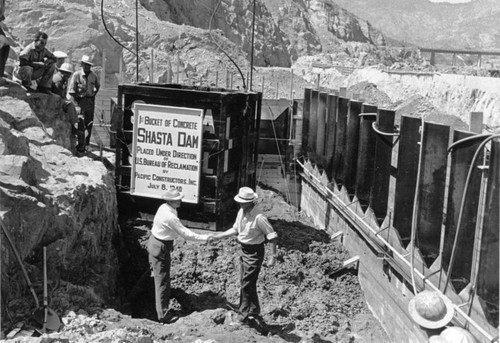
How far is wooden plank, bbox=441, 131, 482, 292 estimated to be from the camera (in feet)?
20.6

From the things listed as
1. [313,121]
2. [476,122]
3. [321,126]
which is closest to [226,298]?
[476,122]

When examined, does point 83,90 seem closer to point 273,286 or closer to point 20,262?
point 273,286

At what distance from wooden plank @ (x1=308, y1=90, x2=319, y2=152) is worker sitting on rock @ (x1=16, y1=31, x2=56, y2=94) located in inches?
236

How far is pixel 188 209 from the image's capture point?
885 centimetres

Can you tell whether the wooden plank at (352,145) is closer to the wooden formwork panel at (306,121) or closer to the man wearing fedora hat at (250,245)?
the wooden formwork panel at (306,121)

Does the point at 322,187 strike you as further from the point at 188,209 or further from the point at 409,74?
the point at 409,74

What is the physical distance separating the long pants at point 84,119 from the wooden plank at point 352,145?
14.1 ft

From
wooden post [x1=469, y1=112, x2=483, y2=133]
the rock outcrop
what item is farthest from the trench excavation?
wooden post [x1=469, y1=112, x2=483, y2=133]

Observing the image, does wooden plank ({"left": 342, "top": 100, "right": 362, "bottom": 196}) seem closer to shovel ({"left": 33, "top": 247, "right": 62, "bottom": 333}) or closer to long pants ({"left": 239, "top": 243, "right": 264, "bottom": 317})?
long pants ({"left": 239, "top": 243, "right": 264, "bottom": 317})

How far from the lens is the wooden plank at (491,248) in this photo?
5746 mm

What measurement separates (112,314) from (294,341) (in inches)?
76.6

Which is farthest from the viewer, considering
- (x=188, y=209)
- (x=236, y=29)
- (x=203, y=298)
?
(x=236, y=29)

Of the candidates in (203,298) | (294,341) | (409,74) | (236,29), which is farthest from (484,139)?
(236,29)

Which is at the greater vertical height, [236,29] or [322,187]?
[236,29]
